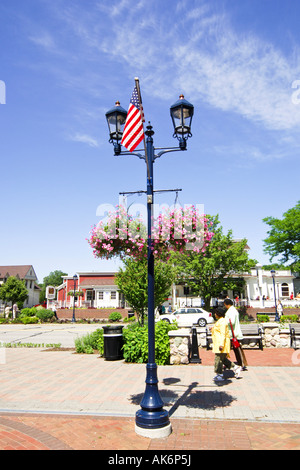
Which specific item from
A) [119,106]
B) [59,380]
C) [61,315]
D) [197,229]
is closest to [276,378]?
[197,229]

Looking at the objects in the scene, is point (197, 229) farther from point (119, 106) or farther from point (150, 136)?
point (119, 106)

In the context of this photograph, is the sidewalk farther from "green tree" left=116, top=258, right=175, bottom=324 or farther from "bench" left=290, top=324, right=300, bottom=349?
"green tree" left=116, top=258, right=175, bottom=324

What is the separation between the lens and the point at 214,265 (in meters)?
28.6

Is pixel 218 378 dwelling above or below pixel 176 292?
below

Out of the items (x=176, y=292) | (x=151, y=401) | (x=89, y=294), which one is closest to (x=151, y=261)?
(x=151, y=401)

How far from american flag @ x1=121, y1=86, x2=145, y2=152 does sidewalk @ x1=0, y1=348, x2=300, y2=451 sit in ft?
13.9

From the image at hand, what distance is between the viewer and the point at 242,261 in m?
29.0

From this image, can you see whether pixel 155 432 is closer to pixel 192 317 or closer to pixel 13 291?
pixel 192 317

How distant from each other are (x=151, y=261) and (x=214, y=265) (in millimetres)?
23691

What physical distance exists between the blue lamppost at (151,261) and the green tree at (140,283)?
8213 millimetres

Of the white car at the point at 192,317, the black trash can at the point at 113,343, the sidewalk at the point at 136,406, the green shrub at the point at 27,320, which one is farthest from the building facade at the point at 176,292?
the sidewalk at the point at 136,406

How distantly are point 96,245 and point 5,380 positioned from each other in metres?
4.85

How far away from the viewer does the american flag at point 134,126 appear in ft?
17.2
